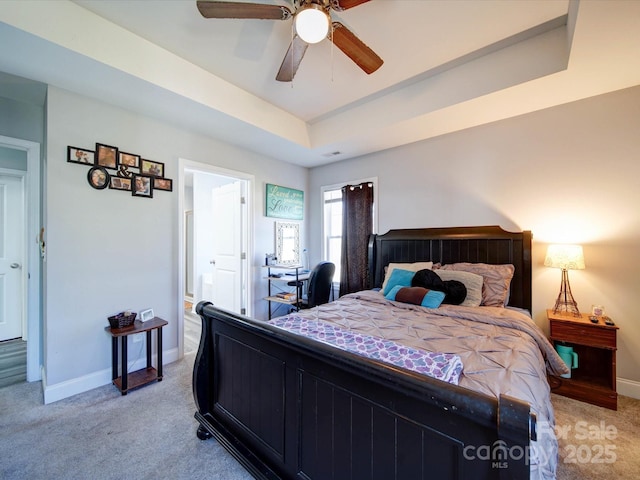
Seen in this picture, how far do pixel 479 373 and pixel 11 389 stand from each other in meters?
3.68

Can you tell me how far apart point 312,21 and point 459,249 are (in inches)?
102

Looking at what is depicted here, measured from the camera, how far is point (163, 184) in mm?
2781

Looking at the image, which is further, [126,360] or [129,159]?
[129,159]

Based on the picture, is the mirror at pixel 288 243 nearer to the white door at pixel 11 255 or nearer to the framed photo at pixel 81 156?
the framed photo at pixel 81 156

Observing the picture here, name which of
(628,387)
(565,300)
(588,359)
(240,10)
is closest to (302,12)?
(240,10)

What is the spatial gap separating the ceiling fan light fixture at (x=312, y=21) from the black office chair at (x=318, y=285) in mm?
2388

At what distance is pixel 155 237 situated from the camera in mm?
2738

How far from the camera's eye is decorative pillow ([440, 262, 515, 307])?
2.44 m

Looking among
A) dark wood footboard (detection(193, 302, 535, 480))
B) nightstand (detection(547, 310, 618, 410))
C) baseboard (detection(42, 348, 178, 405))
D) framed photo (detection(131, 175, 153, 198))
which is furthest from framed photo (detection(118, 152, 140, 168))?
nightstand (detection(547, 310, 618, 410))

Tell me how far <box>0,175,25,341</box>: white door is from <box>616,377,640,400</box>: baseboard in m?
6.52

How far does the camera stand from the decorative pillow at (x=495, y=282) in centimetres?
244

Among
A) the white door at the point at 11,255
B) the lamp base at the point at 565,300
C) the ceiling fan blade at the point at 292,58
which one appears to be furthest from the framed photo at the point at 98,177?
the lamp base at the point at 565,300

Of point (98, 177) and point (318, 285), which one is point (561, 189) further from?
point (98, 177)

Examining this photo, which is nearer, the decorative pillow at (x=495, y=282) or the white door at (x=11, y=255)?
the decorative pillow at (x=495, y=282)
